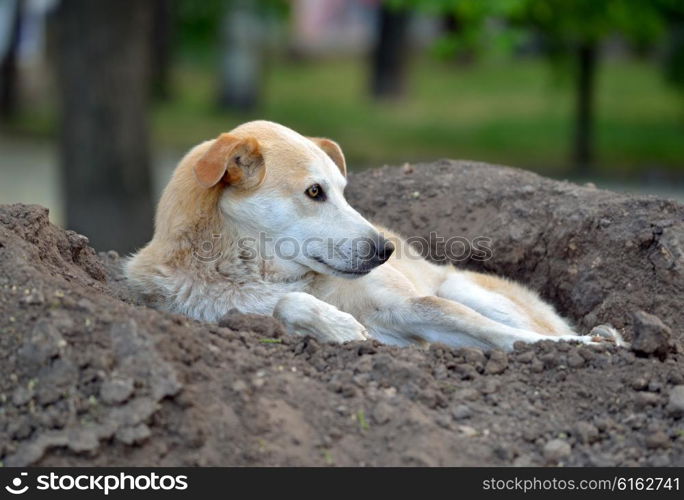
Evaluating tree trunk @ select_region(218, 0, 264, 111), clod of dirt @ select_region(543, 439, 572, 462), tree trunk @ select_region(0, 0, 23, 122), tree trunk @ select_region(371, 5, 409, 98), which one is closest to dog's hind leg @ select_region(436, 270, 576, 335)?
clod of dirt @ select_region(543, 439, 572, 462)

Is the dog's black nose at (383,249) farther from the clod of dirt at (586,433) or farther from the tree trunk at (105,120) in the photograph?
the tree trunk at (105,120)

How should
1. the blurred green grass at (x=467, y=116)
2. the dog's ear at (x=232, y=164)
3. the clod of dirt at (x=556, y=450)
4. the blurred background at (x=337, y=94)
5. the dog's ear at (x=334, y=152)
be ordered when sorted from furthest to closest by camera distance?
1. the blurred green grass at (x=467, y=116)
2. the blurred background at (x=337, y=94)
3. the dog's ear at (x=334, y=152)
4. the dog's ear at (x=232, y=164)
5. the clod of dirt at (x=556, y=450)

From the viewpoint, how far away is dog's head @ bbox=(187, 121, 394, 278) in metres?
5.44

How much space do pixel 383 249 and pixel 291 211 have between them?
560mm

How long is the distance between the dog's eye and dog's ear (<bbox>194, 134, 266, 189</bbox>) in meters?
0.27

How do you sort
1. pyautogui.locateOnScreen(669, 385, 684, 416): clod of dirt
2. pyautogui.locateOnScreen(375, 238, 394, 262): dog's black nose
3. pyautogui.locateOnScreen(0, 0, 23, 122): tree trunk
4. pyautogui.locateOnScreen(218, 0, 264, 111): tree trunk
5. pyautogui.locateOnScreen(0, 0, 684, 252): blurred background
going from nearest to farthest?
1. pyautogui.locateOnScreen(669, 385, 684, 416): clod of dirt
2. pyautogui.locateOnScreen(375, 238, 394, 262): dog's black nose
3. pyautogui.locateOnScreen(0, 0, 684, 252): blurred background
4. pyautogui.locateOnScreen(0, 0, 23, 122): tree trunk
5. pyautogui.locateOnScreen(218, 0, 264, 111): tree trunk

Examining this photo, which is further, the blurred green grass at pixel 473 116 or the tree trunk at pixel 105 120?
the blurred green grass at pixel 473 116

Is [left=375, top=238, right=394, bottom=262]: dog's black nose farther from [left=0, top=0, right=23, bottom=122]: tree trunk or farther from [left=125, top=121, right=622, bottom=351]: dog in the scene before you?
[left=0, top=0, right=23, bottom=122]: tree trunk

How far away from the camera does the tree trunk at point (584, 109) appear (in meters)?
17.9

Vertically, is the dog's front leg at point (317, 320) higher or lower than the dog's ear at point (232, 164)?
lower

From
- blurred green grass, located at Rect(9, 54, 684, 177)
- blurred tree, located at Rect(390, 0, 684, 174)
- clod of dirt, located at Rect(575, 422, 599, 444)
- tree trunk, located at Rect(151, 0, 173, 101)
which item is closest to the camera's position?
clod of dirt, located at Rect(575, 422, 599, 444)

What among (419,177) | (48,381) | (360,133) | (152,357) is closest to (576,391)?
(152,357)

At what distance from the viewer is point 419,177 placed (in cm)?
751

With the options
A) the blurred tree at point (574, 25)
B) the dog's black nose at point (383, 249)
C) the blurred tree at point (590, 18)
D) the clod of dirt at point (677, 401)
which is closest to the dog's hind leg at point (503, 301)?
the dog's black nose at point (383, 249)
